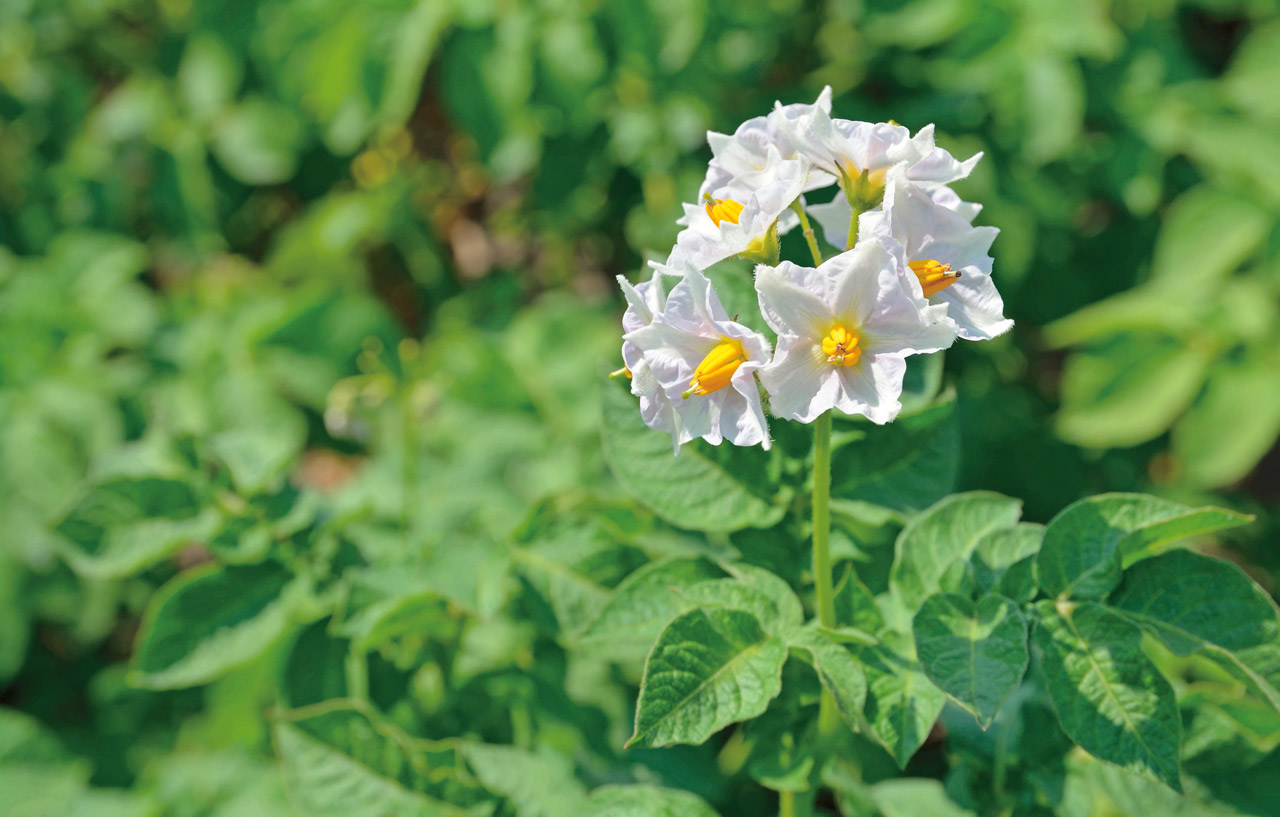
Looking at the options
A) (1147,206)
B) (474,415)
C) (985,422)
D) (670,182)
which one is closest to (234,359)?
(474,415)

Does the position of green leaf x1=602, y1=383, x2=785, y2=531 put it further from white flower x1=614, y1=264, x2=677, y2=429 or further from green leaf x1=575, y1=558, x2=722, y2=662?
white flower x1=614, y1=264, x2=677, y2=429

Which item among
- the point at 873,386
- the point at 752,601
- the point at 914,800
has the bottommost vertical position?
the point at 914,800

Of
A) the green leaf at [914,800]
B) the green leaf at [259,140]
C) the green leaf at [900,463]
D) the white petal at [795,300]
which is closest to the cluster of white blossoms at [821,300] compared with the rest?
the white petal at [795,300]

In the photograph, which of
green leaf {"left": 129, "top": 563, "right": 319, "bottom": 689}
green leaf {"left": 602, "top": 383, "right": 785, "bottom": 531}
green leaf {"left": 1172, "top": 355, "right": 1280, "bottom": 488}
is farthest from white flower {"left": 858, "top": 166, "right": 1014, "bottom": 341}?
green leaf {"left": 1172, "top": 355, "right": 1280, "bottom": 488}

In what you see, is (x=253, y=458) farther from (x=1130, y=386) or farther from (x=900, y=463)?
(x=1130, y=386)

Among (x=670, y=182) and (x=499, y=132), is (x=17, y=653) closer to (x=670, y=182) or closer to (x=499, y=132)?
(x=499, y=132)

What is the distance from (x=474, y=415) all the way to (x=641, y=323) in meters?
1.18

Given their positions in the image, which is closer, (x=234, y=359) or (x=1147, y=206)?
(x=234, y=359)

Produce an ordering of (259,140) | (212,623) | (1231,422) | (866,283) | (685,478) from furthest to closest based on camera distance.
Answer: (259,140)
(1231,422)
(212,623)
(685,478)
(866,283)

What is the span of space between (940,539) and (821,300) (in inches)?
14.5

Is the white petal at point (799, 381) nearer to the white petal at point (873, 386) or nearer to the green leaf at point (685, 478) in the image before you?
the white petal at point (873, 386)

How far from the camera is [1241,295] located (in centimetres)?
221

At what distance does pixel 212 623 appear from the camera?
1440 millimetres

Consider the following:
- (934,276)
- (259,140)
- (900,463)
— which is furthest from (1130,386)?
(259,140)
